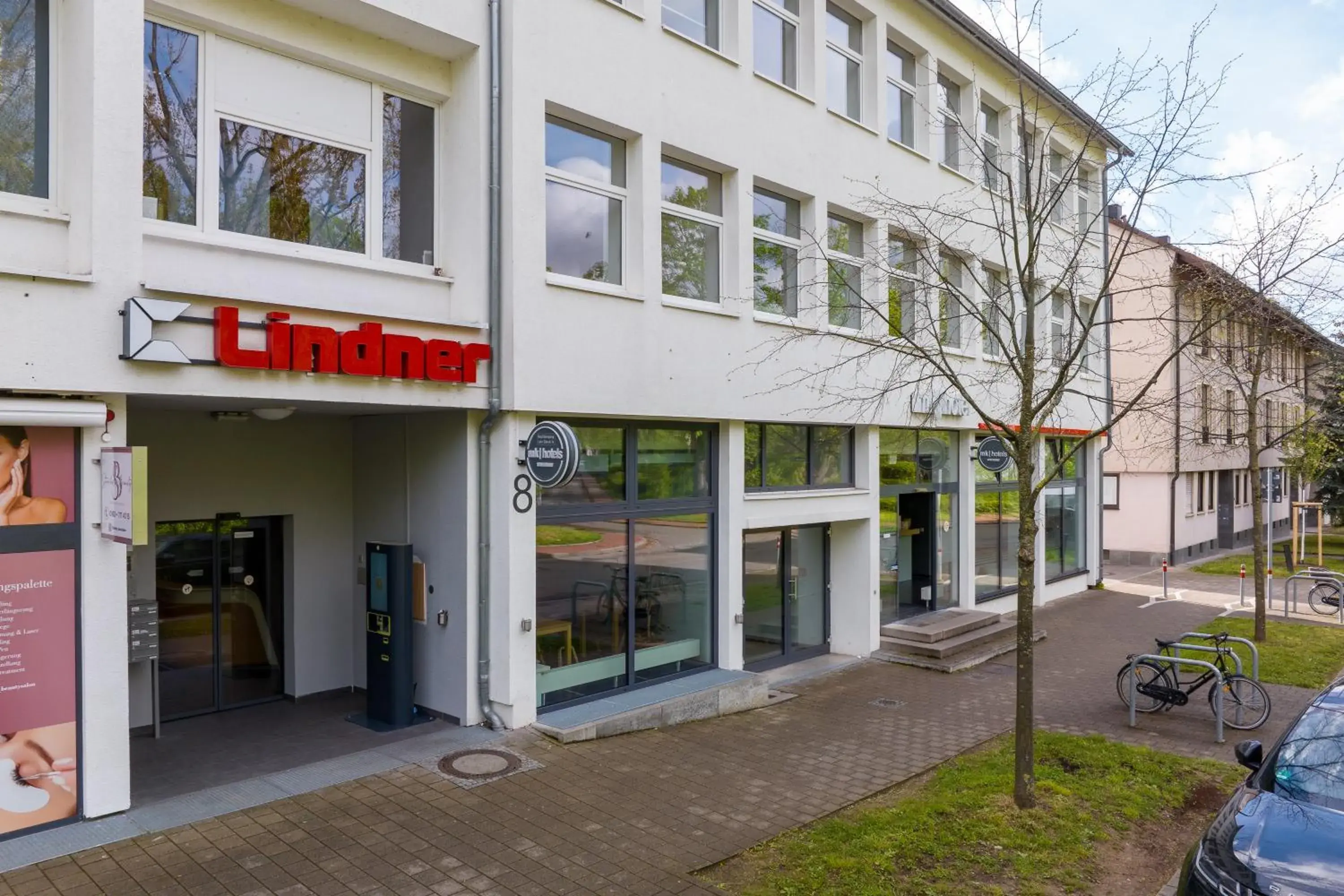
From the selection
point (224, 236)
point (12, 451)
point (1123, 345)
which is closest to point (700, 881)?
point (12, 451)

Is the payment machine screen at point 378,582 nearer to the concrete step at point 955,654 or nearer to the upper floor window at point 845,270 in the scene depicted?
the upper floor window at point 845,270

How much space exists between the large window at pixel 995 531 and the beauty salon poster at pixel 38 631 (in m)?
13.8

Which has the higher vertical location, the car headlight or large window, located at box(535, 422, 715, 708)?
large window, located at box(535, 422, 715, 708)

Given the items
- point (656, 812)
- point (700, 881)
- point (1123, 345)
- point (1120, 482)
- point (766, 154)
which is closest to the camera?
point (700, 881)

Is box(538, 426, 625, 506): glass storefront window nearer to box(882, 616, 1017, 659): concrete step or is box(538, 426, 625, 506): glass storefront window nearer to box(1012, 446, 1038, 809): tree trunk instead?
box(1012, 446, 1038, 809): tree trunk

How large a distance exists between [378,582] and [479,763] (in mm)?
2303

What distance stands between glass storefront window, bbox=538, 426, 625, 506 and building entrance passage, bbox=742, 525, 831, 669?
2.58 metres

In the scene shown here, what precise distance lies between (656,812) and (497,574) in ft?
9.35

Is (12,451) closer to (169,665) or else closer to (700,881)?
(169,665)

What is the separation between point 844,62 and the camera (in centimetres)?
1380

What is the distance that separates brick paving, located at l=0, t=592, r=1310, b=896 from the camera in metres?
5.80

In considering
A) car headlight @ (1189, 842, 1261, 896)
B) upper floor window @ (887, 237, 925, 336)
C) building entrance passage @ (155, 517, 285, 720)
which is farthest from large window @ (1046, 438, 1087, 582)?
building entrance passage @ (155, 517, 285, 720)

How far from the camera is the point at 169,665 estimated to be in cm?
924

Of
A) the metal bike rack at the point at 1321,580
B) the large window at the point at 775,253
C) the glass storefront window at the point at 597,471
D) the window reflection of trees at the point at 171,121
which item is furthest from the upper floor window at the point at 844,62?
the metal bike rack at the point at 1321,580
